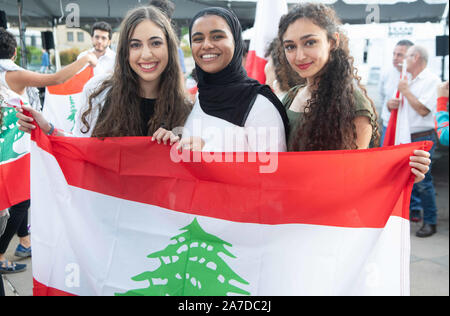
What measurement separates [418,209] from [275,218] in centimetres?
388

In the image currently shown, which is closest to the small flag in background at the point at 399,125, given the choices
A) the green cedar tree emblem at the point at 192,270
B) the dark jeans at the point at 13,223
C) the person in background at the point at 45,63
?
the green cedar tree emblem at the point at 192,270

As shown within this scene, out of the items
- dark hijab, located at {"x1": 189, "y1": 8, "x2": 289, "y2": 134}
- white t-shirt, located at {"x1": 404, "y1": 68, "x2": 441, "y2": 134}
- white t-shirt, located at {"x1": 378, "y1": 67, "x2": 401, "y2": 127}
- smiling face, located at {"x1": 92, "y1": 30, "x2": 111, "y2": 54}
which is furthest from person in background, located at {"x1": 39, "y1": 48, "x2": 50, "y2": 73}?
white t-shirt, located at {"x1": 378, "y1": 67, "x2": 401, "y2": 127}

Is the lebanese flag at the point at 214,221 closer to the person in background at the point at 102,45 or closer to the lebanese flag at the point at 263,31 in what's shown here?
the person in background at the point at 102,45

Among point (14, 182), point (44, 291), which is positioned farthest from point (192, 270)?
point (14, 182)

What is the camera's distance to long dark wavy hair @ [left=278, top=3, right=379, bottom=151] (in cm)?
191

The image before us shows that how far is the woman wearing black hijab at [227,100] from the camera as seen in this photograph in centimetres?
191

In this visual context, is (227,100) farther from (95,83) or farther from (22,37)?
(22,37)

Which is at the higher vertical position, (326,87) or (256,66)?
(256,66)

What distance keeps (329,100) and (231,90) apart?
1.47 feet

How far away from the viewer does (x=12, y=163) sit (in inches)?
102

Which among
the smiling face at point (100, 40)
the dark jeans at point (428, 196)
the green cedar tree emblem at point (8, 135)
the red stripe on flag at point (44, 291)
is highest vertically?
the smiling face at point (100, 40)

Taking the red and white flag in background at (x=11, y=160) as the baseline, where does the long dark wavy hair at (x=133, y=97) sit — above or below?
above

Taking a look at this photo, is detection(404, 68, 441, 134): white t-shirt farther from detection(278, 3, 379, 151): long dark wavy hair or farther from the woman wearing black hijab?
the woman wearing black hijab
